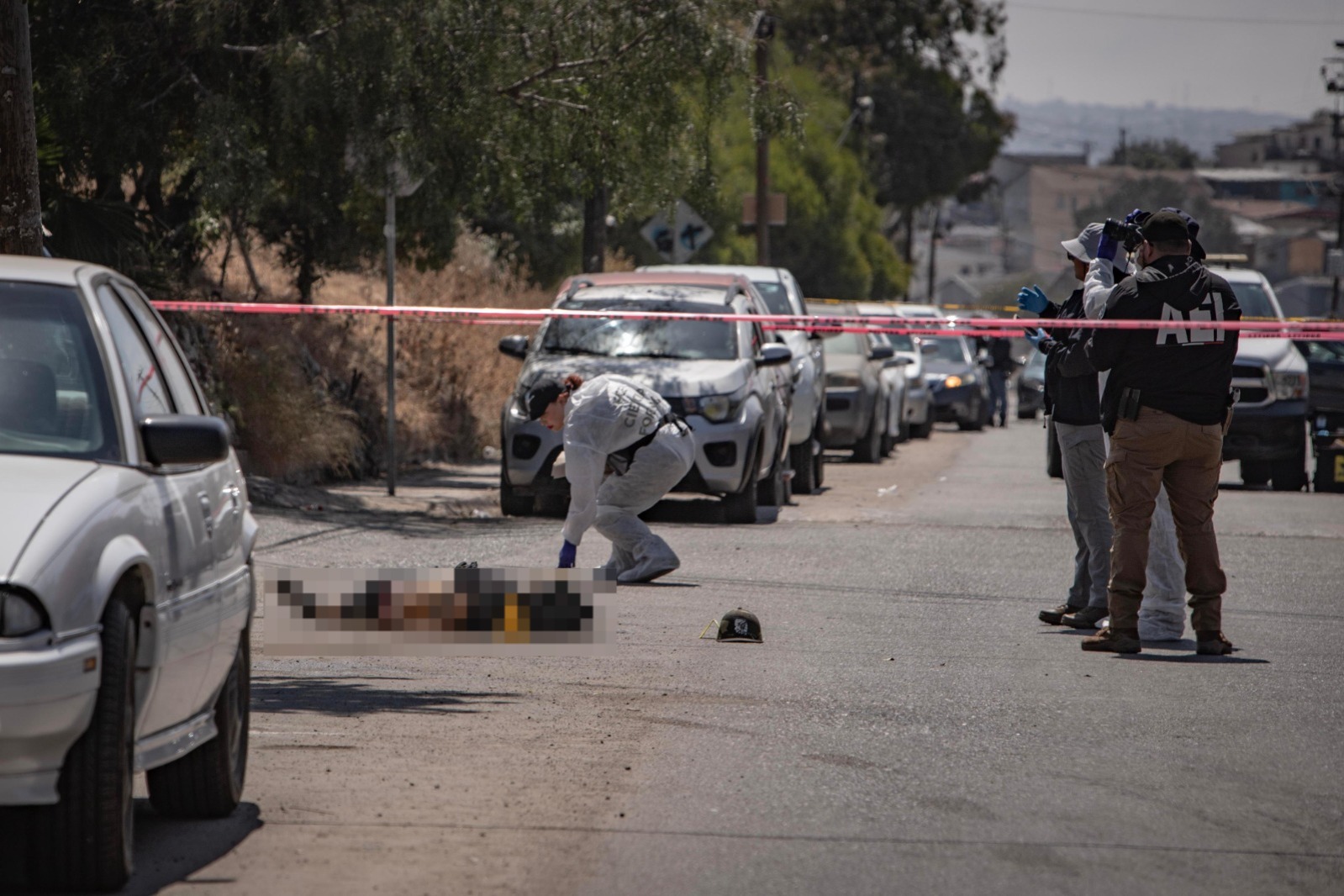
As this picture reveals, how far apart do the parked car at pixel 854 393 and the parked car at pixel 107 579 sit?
708 inches

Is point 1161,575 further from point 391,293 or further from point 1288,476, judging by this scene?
point 1288,476

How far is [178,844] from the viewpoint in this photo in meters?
5.40

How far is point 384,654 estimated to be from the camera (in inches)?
344

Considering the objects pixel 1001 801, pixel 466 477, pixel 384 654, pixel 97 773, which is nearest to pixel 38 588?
pixel 97 773

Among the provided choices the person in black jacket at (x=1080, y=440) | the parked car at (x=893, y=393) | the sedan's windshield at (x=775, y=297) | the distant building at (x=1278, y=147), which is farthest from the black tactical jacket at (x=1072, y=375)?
the distant building at (x=1278, y=147)

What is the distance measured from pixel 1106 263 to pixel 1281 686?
8.06 feet

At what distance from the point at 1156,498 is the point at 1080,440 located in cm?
88

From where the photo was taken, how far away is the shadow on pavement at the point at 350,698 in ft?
24.3

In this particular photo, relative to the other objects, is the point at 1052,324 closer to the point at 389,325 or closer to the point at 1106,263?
the point at 1106,263

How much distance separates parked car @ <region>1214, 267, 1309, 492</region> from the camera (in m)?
20.1

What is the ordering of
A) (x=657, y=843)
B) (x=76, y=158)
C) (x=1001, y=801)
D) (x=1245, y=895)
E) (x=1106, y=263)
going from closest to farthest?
(x=1245, y=895) < (x=657, y=843) < (x=1001, y=801) < (x=1106, y=263) < (x=76, y=158)

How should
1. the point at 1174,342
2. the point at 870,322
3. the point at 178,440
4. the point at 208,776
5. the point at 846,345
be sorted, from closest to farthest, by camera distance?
the point at 178,440 → the point at 208,776 → the point at 1174,342 → the point at 870,322 → the point at 846,345

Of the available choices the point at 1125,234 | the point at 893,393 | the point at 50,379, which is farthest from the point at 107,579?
the point at 893,393

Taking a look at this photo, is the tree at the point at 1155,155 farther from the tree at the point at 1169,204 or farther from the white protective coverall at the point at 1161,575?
the white protective coverall at the point at 1161,575
